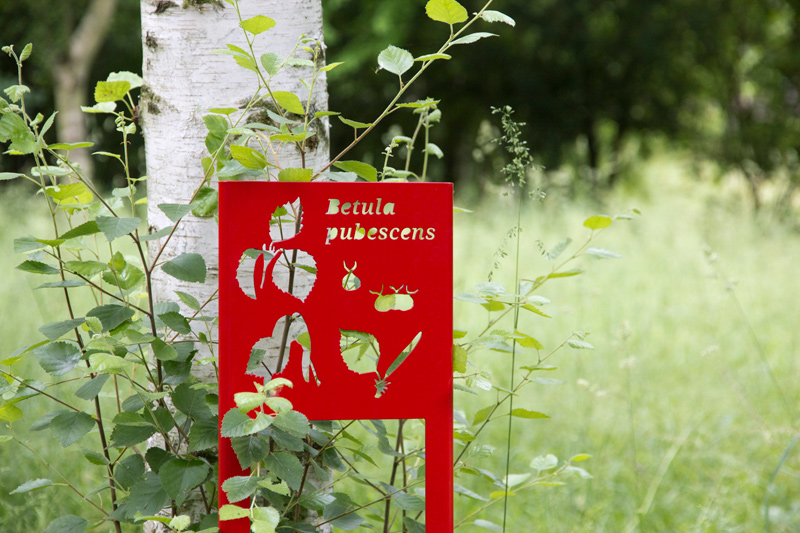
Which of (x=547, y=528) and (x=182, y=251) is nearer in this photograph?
(x=182, y=251)

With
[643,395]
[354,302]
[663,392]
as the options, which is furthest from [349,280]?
[663,392]

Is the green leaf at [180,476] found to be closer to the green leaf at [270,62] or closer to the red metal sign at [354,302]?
the red metal sign at [354,302]

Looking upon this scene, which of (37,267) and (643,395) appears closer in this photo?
(37,267)

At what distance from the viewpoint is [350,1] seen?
36.9 feet

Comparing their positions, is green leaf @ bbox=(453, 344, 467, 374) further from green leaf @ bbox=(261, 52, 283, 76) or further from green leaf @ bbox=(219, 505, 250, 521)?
green leaf @ bbox=(261, 52, 283, 76)

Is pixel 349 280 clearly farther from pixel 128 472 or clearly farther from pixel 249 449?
pixel 128 472

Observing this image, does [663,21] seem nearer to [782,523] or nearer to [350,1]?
[350,1]

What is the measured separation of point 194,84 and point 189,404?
0.60m

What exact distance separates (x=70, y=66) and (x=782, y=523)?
9.90m

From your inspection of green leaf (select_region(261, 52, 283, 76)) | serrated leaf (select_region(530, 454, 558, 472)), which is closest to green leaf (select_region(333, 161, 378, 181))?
green leaf (select_region(261, 52, 283, 76))

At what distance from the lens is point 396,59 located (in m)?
1.13

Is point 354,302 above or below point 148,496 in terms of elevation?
above

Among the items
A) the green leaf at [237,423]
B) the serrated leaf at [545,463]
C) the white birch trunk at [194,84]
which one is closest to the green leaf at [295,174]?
the white birch trunk at [194,84]

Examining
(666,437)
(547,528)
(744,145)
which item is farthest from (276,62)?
(744,145)
